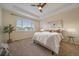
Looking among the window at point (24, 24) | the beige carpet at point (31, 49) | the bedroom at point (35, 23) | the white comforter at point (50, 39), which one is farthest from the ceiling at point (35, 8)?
the beige carpet at point (31, 49)

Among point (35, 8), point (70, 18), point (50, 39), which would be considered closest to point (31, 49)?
point (50, 39)

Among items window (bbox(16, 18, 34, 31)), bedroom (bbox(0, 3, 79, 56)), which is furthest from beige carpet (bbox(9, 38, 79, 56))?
window (bbox(16, 18, 34, 31))

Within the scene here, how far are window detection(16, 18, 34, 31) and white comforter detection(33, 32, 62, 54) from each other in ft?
0.59

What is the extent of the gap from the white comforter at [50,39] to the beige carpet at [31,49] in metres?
0.11

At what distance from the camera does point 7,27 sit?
137 centimetres

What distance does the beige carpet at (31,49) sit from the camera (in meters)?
1.38

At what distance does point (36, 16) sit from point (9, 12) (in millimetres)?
488

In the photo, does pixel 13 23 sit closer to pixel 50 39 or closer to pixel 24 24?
pixel 24 24

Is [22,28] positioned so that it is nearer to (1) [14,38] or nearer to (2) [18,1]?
(1) [14,38]

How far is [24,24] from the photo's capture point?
1.48 m

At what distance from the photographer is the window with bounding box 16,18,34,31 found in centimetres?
144

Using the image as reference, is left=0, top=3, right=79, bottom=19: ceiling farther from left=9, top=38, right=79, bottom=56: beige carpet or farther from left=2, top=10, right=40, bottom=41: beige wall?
left=9, top=38, right=79, bottom=56: beige carpet

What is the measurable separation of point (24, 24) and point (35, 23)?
21cm

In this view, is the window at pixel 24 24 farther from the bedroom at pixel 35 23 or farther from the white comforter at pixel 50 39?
the white comforter at pixel 50 39
